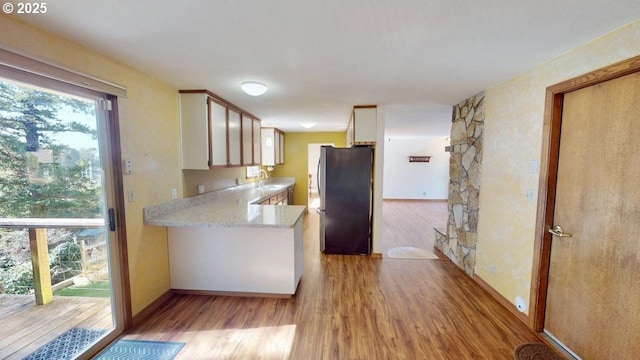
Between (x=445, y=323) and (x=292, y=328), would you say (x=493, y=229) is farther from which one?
(x=292, y=328)

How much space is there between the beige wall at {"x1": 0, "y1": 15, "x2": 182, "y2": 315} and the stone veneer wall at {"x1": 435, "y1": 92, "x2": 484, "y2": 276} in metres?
3.55

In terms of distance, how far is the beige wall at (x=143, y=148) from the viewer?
1.79 meters

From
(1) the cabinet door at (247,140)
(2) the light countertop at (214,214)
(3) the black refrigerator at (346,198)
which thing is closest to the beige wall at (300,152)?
(1) the cabinet door at (247,140)

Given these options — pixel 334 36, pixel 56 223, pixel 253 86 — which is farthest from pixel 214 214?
pixel 334 36

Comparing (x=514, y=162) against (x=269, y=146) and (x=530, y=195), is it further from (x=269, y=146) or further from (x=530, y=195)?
(x=269, y=146)

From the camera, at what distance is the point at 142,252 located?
2277mm

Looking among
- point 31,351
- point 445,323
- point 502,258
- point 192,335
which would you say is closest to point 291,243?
point 192,335

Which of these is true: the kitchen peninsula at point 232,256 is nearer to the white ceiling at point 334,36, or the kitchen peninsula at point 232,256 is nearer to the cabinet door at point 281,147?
the white ceiling at point 334,36

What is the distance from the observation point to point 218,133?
3.02 metres

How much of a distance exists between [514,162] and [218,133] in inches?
127

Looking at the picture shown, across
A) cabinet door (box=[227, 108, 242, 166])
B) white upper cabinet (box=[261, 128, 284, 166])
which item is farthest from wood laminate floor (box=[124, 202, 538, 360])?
white upper cabinet (box=[261, 128, 284, 166])

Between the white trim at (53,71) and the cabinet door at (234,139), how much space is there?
1.45 metres

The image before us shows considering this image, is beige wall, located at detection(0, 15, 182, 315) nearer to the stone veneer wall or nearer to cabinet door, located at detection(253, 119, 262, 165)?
cabinet door, located at detection(253, 119, 262, 165)

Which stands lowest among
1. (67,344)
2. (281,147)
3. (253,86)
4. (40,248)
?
(67,344)
